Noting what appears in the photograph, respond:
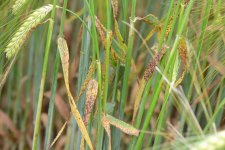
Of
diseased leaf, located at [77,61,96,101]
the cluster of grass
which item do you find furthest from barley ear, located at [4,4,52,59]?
diseased leaf, located at [77,61,96,101]

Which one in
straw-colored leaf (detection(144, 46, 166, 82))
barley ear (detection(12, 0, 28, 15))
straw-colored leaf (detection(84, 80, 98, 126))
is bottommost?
straw-colored leaf (detection(84, 80, 98, 126))

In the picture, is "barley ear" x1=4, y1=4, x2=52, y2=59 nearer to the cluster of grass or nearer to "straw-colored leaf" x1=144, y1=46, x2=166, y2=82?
the cluster of grass

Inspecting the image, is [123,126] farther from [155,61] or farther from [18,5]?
[18,5]

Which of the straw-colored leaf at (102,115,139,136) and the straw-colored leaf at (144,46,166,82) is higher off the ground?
the straw-colored leaf at (144,46,166,82)

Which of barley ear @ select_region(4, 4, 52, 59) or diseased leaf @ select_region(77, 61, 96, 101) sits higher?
barley ear @ select_region(4, 4, 52, 59)

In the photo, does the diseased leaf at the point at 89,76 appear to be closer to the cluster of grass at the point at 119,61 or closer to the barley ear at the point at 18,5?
the cluster of grass at the point at 119,61

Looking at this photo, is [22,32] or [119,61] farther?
[119,61]

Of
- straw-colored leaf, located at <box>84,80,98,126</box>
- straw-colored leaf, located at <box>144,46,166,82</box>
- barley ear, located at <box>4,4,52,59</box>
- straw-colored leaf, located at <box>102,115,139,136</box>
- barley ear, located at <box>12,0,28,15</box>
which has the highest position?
barley ear, located at <box>12,0,28,15</box>

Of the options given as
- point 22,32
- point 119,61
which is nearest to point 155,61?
point 119,61

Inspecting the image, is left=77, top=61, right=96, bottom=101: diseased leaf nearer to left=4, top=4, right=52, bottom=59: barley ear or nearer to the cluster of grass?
the cluster of grass

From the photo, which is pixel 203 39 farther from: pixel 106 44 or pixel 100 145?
pixel 100 145

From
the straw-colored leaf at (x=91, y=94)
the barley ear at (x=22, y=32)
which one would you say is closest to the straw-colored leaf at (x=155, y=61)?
the straw-colored leaf at (x=91, y=94)

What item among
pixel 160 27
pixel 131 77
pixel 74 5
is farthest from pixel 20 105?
pixel 160 27
